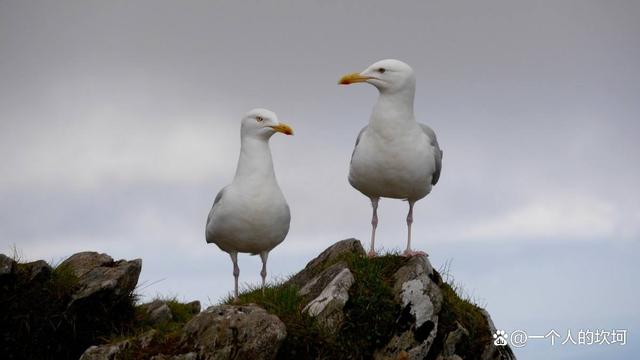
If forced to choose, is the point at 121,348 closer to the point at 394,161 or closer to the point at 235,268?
the point at 235,268

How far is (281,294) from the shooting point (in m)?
15.0

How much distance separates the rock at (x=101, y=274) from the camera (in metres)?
17.1

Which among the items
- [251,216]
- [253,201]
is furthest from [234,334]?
[253,201]

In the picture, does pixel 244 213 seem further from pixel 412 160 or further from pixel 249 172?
pixel 412 160

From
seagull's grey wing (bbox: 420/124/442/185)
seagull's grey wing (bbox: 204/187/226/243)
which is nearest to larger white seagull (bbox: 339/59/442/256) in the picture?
seagull's grey wing (bbox: 420/124/442/185)

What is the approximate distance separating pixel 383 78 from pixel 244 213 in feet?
13.1

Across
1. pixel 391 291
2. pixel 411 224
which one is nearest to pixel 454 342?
pixel 391 291

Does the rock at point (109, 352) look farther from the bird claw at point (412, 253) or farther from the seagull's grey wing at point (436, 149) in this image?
the seagull's grey wing at point (436, 149)

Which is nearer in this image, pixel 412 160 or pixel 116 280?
pixel 412 160

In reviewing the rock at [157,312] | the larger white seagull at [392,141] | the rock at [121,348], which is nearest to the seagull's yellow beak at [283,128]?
the larger white seagull at [392,141]

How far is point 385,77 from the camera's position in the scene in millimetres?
15328

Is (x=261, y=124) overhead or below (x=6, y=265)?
overhead

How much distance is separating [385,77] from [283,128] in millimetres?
2430

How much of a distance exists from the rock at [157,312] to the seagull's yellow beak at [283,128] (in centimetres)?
570
